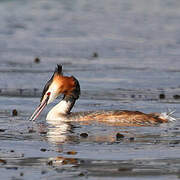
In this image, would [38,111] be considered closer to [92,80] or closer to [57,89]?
[57,89]

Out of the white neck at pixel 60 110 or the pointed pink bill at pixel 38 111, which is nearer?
the pointed pink bill at pixel 38 111

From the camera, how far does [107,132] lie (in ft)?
44.9

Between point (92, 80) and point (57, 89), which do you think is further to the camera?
point (92, 80)

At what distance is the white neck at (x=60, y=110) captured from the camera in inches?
610

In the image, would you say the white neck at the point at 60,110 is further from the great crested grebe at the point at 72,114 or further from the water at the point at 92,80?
the water at the point at 92,80

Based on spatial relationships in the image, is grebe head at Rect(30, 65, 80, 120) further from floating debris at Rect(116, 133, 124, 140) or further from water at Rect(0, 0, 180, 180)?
floating debris at Rect(116, 133, 124, 140)

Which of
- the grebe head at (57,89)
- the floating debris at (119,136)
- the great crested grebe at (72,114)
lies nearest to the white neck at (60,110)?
the great crested grebe at (72,114)

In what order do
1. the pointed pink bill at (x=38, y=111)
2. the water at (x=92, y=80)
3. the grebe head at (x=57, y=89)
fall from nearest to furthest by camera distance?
the water at (x=92, y=80) → the pointed pink bill at (x=38, y=111) → the grebe head at (x=57, y=89)

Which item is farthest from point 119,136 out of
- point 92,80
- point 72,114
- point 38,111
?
point 92,80

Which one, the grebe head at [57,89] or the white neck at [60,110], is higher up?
the grebe head at [57,89]

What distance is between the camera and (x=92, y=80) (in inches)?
817

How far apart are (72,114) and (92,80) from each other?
5.29 metres

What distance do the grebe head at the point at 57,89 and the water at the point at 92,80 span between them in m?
0.35

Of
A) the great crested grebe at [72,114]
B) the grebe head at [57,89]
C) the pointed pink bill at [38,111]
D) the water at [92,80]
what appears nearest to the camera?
the water at [92,80]
